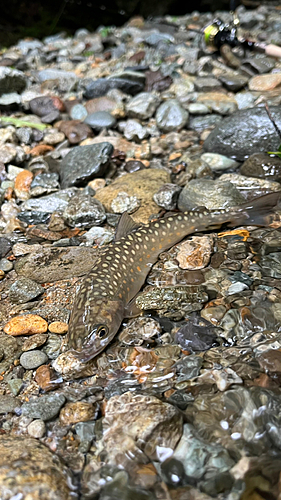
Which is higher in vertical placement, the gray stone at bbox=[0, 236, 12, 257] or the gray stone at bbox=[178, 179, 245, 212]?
the gray stone at bbox=[178, 179, 245, 212]

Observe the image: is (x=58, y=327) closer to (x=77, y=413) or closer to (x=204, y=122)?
(x=77, y=413)

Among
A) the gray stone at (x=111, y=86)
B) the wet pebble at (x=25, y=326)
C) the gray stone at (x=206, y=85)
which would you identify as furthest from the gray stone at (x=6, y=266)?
the gray stone at (x=206, y=85)

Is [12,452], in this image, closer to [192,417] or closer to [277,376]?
[192,417]

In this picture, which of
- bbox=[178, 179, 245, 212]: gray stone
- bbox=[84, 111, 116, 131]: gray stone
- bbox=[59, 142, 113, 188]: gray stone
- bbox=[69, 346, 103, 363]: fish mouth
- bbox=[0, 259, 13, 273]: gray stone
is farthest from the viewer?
bbox=[84, 111, 116, 131]: gray stone

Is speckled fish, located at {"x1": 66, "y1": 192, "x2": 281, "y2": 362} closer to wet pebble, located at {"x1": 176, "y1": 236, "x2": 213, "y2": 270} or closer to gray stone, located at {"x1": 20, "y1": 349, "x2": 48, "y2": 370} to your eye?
wet pebble, located at {"x1": 176, "y1": 236, "x2": 213, "y2": 270}

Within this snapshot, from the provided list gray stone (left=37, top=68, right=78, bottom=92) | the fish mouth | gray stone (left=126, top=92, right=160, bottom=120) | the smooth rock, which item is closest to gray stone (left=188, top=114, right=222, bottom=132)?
gray stone (left=126, top=92, right=160, bottom=120)
